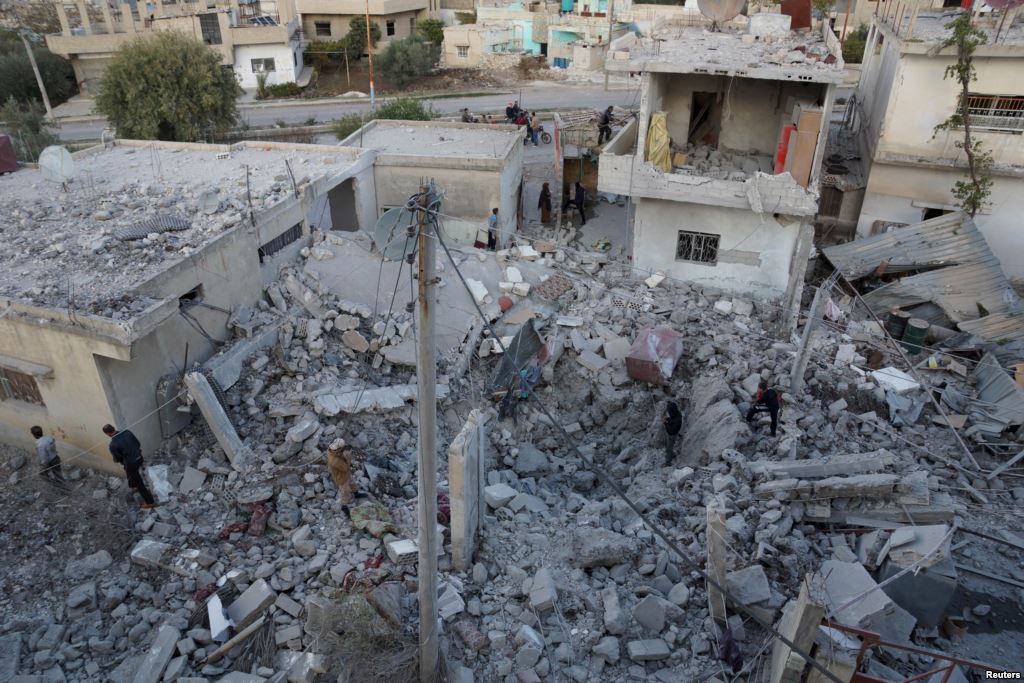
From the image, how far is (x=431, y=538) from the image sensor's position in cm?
612

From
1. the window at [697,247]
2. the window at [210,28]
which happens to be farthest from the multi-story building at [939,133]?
the window at [210,28]

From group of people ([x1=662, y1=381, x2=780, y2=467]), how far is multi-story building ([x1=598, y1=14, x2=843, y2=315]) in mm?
4935

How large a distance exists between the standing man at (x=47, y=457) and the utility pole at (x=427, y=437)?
6.63 m

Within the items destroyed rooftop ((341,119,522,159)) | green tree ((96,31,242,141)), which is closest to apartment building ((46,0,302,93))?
green tree ((96,31,242,141))

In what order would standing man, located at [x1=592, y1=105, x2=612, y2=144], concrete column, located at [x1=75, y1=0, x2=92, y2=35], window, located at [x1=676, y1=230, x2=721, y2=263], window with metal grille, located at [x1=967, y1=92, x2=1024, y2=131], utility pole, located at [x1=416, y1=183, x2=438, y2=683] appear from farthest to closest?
concrete column, located at [x1=75, y1=0, x2=92, y2=35] < standing man, located at [x1=592, y1=105, x2=612, y2=144] < window with metal grille, located at [x1=967, y1=92, x2=1024, y2=131] < window, located at [x1=676, y1=230, x2=721, y2=263] < utility pole, located at [x1=416, y1=183, x2=438, y2=683]

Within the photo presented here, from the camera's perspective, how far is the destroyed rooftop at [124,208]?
1014 cm

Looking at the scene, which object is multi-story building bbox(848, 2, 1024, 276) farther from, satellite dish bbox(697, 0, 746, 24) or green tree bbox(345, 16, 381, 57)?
green tree bbox(345, 16, 381, 57)

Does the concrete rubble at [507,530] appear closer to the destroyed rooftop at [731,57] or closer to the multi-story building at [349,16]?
the destroyed rooftop at [731,57]

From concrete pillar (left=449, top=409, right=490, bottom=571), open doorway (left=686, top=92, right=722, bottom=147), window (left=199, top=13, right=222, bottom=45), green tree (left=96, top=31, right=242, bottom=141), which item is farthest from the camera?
window (left=199, top=13, right=222, bottom=45)

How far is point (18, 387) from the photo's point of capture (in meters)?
10.5

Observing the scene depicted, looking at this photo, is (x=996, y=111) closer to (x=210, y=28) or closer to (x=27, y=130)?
(x=27, y=130)

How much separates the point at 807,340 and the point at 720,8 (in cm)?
982

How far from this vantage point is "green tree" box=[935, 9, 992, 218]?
16.3 m

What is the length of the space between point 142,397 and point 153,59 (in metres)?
20.7
